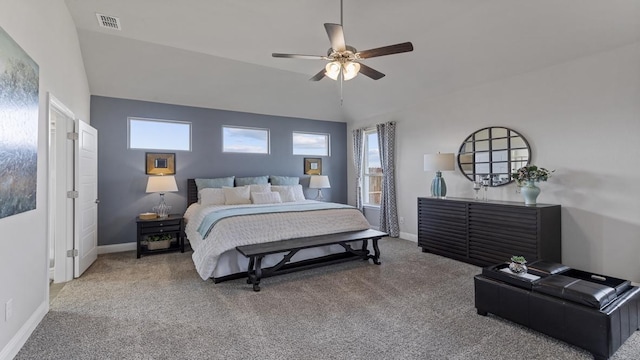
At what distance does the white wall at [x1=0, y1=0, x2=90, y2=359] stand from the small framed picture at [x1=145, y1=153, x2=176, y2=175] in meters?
1.84

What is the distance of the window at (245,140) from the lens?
19.6ft

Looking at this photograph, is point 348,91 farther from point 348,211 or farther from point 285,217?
point 285,217

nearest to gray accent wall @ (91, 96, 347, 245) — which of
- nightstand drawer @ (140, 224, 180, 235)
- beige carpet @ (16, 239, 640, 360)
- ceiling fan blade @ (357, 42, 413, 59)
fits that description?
nightstand drawer @ (140, 224, 180, 235)

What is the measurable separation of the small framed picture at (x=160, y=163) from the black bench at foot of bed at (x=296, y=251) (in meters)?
2.78

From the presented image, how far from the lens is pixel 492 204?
3.88 m

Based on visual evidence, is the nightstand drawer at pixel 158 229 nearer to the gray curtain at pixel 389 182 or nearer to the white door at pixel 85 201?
the white door at pixel 85 201

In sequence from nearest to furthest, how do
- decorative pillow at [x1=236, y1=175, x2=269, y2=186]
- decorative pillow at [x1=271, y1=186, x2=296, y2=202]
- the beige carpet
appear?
the beige carpet
decorative pillow at [x1=271, y1=186, x2=296, y2=202]
decorative pillow at [x1=236, y1=175, x2=269, y2=186]

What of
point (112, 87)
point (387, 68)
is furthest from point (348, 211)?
point (112, 87)

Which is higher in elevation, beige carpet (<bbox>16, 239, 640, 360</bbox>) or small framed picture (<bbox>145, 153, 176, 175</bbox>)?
small framed picture (<bbox>145, 153, 176, 175</bbox>)

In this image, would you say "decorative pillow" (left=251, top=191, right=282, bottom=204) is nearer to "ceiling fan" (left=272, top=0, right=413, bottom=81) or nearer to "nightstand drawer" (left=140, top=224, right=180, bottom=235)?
"nightstand drawer" (left=140, top=224, right=180, bottom=235)

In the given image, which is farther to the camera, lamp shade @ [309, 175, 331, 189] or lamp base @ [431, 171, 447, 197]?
lamp shade @ [309, 175, 331, 189]

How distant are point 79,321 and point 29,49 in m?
2.27

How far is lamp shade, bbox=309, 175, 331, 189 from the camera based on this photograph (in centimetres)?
651

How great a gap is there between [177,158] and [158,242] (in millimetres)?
1538
